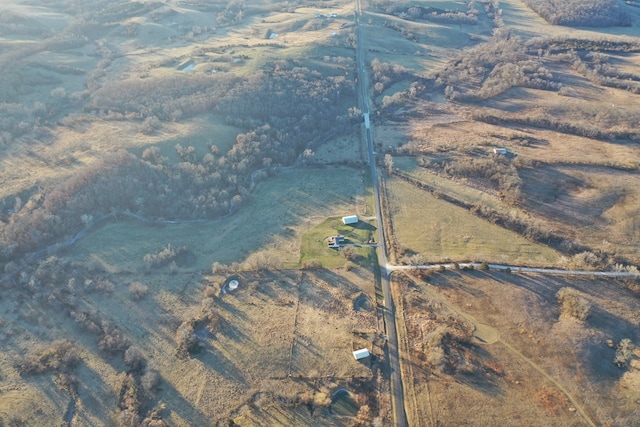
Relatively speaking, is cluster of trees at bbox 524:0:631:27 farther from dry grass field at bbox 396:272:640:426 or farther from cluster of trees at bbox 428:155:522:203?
dry grass field at bbox 396:272:640:426

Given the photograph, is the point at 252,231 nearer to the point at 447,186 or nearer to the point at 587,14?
the point at 447,186

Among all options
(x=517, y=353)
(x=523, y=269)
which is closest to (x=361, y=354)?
(x=517, y=353)

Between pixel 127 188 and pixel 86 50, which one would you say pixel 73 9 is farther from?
pixel 127 188

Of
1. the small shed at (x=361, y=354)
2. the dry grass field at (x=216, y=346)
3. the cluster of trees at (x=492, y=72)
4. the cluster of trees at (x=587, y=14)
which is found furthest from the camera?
the cluster of trees at (x=587, y=14)

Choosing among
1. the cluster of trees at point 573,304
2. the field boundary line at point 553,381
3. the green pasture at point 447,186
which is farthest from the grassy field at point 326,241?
the cluster of trees at point 573,304

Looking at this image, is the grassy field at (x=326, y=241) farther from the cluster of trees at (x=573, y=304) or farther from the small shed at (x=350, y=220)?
the cluster of trees at (x=573, y=304)

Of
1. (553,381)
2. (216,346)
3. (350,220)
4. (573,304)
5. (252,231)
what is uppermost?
(350,220)
